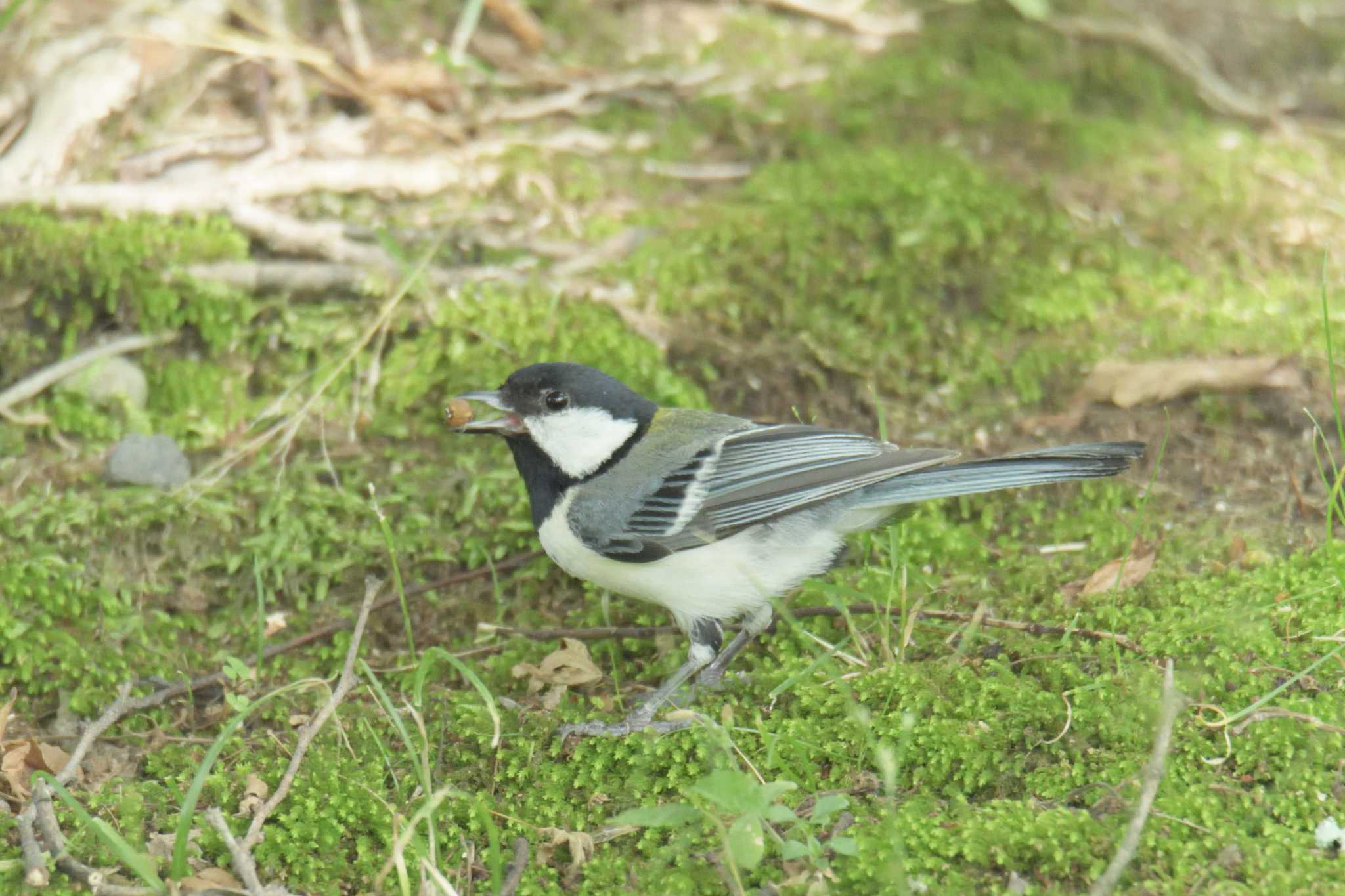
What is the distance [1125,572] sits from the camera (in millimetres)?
3639

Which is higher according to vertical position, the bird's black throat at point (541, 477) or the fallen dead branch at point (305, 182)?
the fallen dead branch at point (305, 182)

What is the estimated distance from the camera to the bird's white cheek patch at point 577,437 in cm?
369

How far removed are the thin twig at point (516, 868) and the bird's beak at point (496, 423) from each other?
1.23 meters

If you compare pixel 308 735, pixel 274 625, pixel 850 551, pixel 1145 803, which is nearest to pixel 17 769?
pixel 308 735

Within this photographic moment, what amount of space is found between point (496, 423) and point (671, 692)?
3.10 ft

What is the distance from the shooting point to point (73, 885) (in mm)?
2705

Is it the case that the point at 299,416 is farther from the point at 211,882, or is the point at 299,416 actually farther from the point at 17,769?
the point at 211,882

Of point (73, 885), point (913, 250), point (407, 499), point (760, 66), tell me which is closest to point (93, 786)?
point (73, 885)

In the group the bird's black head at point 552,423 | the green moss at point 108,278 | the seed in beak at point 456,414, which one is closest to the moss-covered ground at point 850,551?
A: the green moss at point 108,278

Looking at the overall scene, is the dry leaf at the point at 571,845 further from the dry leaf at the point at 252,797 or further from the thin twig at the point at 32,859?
the thin twig at the point at 32,859

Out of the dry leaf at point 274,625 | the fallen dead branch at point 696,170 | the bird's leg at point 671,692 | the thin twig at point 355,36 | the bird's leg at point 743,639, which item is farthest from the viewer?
the thin twig at point 355,36

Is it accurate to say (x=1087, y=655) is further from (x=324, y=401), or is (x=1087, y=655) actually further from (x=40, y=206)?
(x=40, y=206)

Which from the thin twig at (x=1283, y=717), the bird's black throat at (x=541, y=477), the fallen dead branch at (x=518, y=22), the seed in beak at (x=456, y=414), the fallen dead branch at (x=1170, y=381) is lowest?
the fallen dead branch at (x=1170, y=381)

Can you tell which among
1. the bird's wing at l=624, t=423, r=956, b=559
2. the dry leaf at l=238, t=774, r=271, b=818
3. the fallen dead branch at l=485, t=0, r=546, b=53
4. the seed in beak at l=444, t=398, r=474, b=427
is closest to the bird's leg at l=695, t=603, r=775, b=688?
the bird's wing at l=624, t=423, r=956, b=559
